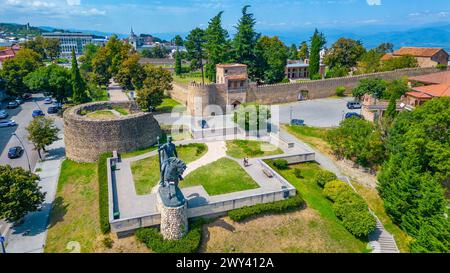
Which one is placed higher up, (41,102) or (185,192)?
(41,102)

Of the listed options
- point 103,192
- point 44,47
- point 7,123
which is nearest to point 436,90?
point 103,192

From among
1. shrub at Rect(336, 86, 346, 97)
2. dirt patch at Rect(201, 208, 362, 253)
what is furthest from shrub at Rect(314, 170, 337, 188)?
shrub at Rect(336, 86, 346, 97)

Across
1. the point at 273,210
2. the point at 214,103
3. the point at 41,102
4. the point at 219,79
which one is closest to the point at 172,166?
the point at 273,210

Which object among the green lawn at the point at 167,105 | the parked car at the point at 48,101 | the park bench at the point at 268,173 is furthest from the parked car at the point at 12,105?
the park bench at the point at 268,173

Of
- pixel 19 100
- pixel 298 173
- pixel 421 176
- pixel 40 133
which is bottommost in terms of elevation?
pixel 298 173

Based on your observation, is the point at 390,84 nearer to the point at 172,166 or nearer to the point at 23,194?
the point at 172,166

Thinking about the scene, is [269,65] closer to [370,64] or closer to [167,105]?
[167,105]
